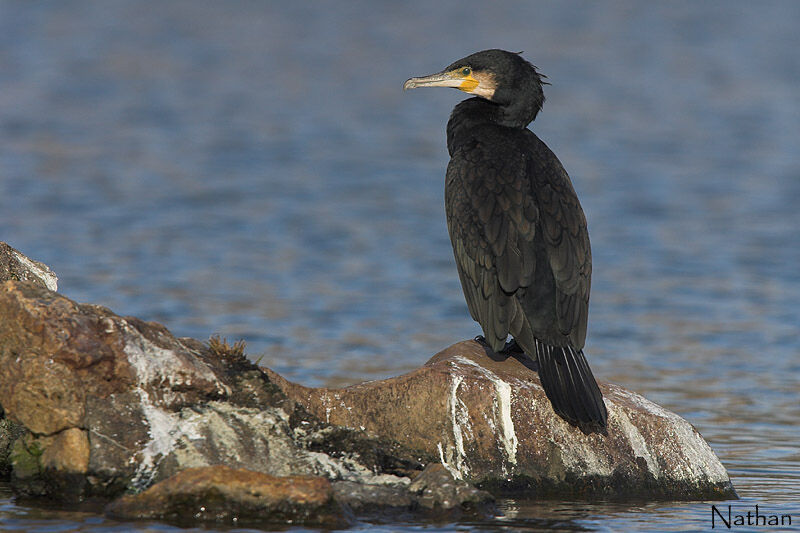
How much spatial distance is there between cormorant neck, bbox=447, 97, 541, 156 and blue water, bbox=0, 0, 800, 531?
8.21ft

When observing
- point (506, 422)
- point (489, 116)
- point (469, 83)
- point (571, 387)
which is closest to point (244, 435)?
point (506, 422)

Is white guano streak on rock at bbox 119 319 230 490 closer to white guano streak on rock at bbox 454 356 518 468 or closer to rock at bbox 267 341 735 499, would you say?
rock at bbox 267 341 735 499

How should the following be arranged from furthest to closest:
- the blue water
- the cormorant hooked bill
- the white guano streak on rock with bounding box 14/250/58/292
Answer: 1. the blue water
2. the white guano streak on rock with bounding box 14/250/58/292
3. the cormorant hooked bill

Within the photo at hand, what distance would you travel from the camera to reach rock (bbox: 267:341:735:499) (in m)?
6.25

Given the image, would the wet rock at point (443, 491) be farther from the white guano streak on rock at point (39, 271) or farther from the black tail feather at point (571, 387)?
the white guano streak on rock at point (39, 271)

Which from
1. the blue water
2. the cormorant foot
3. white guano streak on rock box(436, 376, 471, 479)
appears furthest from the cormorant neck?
the blue water

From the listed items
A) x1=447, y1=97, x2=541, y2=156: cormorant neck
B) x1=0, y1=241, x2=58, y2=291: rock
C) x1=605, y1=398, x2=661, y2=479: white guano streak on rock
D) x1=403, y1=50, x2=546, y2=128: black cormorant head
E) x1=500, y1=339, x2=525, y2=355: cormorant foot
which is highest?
x1=403, y1=50, x2=546, y2=128: black cormorant head

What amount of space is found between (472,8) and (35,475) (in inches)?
970

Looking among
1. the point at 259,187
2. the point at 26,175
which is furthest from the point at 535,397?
the point at 26,175

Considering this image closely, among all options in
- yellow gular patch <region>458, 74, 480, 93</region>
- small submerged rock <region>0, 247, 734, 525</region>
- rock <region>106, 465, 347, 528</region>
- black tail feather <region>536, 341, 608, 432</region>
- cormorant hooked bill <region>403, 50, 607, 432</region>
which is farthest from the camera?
yellow gular patch <region>458, 74, 480, 93</region>

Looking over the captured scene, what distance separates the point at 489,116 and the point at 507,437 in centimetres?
230

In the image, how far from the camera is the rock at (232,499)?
528 cm

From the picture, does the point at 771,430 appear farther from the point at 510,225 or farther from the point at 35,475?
the point at 35,475

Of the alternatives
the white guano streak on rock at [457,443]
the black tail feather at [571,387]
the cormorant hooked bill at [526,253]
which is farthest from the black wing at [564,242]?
the white guano streak on rock at [457,443]
